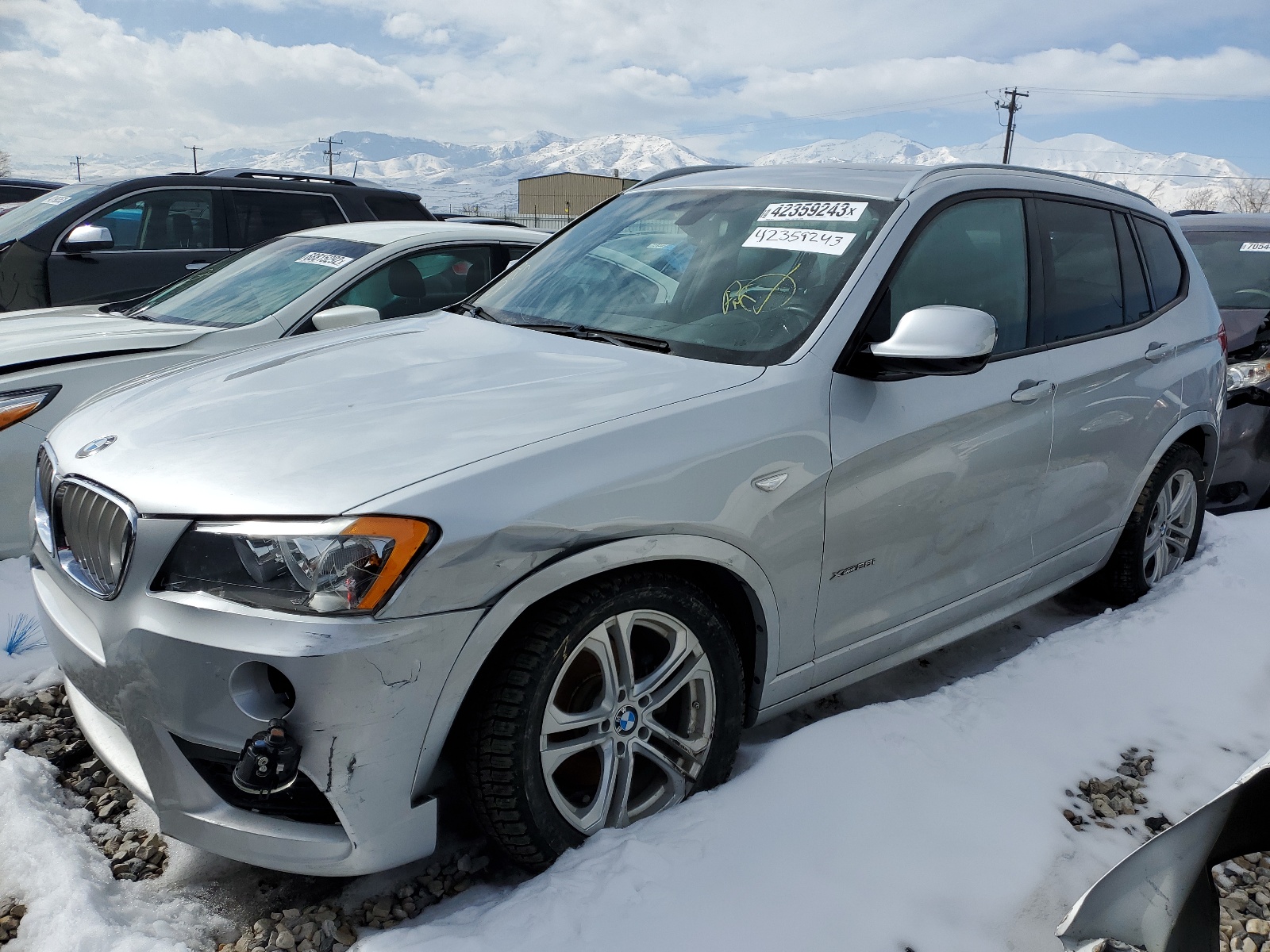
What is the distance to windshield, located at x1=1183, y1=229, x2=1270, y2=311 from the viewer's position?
602 cm

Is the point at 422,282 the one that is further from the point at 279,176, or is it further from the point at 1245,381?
the point at 1245,381

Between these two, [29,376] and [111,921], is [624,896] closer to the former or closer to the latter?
[111,921]

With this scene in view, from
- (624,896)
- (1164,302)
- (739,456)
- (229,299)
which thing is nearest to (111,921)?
(624,896)

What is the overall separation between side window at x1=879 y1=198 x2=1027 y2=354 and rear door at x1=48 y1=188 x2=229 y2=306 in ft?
17.8

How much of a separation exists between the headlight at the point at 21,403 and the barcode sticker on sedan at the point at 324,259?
147cm

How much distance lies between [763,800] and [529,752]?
25.7 inches

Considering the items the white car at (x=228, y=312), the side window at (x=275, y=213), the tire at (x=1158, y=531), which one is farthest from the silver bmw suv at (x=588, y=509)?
the side window at (x=275, y=213)

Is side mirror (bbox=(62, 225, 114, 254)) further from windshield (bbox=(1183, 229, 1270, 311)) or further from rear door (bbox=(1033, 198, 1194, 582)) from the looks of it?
windshield (bbox=(1183, 229, 1270, 311))

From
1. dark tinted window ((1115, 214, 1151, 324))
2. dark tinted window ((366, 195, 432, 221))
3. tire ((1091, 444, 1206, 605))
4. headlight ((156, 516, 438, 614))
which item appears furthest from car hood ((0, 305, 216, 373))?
tire ((1091, 444, 1206, 605))

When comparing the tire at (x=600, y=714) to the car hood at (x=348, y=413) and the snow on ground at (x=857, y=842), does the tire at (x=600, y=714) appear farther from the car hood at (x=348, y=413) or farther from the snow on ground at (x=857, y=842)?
the car hood at (x=348, y=413)

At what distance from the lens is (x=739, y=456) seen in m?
2.25

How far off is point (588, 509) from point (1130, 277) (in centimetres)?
279

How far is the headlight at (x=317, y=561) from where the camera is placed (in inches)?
70.2

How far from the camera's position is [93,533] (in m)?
2.09
